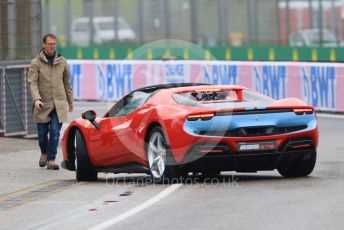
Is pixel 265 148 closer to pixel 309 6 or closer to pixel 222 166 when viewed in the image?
pixel 222 166

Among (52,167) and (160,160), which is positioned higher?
(160,160)

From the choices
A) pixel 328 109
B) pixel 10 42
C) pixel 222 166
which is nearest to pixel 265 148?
pixel 222 166

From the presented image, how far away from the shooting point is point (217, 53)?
127 ft

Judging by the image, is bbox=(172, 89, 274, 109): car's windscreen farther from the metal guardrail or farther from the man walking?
the metal guardrail

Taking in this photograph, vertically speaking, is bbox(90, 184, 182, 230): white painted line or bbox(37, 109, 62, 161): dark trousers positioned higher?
bbox(37, 109, 62, 161): dark trousers

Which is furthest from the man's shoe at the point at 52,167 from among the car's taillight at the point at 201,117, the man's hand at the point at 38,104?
the car's taillight at the point at 201,117

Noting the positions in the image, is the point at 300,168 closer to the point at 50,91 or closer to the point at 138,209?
the point at 138,209

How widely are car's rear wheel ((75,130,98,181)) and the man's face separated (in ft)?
5.35

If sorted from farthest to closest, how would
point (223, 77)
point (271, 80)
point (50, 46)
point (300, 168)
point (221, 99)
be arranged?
point (223, 77)
point (271, 80)
point (50, 46)
point (221, 99)
point (300, 168)

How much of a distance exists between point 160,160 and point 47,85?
3235mm

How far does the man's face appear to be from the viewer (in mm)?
15786

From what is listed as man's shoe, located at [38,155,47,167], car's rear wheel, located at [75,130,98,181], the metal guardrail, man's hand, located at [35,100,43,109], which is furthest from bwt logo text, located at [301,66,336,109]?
A: car's rear wheel, located at [75,130,98,181]

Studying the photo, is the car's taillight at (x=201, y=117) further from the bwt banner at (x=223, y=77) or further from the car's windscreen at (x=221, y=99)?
the bwt banner at (x=223, y=77)

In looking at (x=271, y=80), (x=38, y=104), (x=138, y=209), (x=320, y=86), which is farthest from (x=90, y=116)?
(x=271, y=80)
